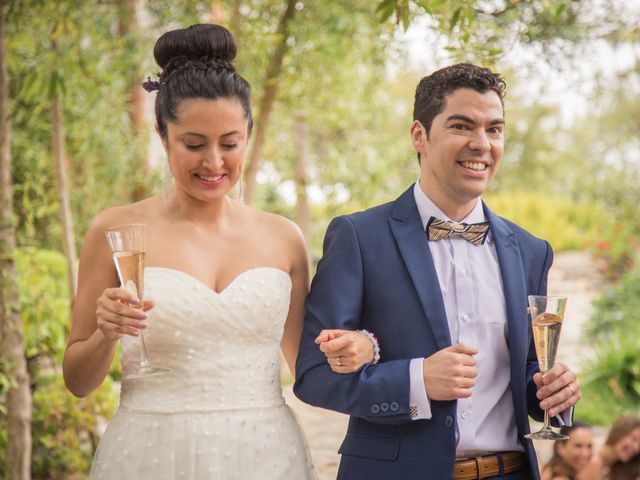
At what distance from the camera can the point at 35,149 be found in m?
6.75

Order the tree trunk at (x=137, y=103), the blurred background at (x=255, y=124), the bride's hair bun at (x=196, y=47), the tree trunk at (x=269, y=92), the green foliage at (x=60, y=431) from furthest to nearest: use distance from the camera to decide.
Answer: the tree trunk at (x=137, y=103)
the tree trunk at (x=269, y=92)
the green foliage at (x=60, y=431)
the blurred background at (x=255, y=124)
the bride's hair bun at (x=196, y=47)

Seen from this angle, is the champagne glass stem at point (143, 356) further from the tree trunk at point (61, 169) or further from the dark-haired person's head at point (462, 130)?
the tree trunk at point (61, 169)

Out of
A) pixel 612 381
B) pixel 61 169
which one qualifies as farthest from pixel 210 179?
pixel 612 381

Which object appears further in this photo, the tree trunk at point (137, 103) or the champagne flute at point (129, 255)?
the tree trunk at point (137, 103)

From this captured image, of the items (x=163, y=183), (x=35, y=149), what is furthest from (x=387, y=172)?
(x=163, y=183)

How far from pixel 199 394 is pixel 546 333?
1036 mm

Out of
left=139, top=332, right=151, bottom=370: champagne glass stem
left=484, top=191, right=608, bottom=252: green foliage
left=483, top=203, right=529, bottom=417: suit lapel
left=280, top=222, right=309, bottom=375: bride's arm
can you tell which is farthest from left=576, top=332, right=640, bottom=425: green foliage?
left=484, top=191, right=608, bottom=252: green foliage

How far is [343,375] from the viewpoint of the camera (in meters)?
2.52

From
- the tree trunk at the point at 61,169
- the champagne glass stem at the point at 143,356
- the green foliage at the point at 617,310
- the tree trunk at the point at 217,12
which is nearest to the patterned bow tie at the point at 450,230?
the champagne glass stem at the point at 143,356

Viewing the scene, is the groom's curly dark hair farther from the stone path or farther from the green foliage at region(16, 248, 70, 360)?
the stone path

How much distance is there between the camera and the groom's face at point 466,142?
265cm

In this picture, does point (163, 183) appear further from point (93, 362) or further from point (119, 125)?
point (119, 125)

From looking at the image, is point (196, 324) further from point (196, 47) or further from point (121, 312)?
point (196, 47)

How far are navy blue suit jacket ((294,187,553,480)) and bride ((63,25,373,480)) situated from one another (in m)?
0.23
